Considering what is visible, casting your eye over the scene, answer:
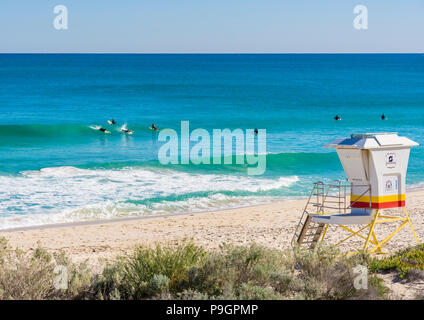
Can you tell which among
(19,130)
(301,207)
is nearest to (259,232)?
(301,207)

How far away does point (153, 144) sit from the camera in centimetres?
3419

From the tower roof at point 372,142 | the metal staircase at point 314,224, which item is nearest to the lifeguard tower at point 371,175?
the tower roof at point 372,142

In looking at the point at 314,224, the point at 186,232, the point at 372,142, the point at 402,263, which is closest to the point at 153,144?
the point at 186,232

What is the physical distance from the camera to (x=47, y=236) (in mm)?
15547

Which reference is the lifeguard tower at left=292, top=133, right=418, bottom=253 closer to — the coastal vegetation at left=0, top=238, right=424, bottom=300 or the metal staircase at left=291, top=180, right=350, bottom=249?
the metal staircase at left=291, top=180, right=350, bottom=249

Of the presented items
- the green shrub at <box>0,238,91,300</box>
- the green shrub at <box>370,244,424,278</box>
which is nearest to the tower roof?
the green shrub at <box>370,244,424,278</box>

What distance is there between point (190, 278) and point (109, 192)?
14.2 m

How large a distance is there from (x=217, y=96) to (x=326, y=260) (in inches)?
2334

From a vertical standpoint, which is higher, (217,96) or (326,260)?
(217,96)

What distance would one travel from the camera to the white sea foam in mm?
18578

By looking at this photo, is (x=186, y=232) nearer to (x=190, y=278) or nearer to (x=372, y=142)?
(x=372, y=142)

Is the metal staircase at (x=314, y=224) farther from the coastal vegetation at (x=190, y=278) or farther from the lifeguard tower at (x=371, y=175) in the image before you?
the coastal vegetation at (x=190, y=278)

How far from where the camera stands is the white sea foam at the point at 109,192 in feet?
61.0
